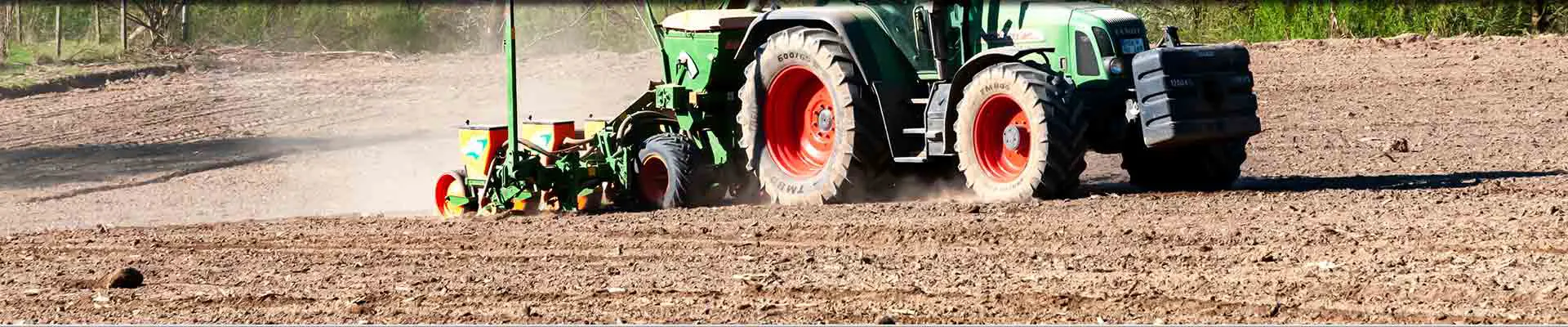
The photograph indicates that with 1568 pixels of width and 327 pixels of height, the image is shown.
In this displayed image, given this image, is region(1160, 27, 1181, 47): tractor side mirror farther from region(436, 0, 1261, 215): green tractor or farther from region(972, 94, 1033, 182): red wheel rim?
region(972, 94, 1033, 182): red wheel rim

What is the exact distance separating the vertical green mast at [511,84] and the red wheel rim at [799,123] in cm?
149

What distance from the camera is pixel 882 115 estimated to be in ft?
37.2

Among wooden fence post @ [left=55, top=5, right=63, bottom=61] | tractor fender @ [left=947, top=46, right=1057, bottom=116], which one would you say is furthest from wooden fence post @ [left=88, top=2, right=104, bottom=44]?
tractor fender @ [left=947, top=46, right=1057, bottom=116]

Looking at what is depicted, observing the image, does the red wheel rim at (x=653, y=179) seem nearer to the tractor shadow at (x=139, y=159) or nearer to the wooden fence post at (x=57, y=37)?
the tractor shadow at (x=139, y=159)

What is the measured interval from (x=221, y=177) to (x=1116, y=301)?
10.1 meters

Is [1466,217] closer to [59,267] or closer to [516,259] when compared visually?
[516,259]

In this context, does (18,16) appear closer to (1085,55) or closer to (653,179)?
(653,179)

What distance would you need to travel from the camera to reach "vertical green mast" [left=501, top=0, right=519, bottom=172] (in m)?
11.2

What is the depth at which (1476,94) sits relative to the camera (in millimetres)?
16031

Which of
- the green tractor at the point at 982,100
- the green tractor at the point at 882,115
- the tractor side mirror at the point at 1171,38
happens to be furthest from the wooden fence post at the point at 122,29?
the tractor side mirror at the point at 1171,38

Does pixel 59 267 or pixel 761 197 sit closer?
pixel 59 267

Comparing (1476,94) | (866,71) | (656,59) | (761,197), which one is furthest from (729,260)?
(656,59)

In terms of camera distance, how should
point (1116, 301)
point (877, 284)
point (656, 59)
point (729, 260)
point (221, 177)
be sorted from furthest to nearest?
point (656, 59), point (221, 177), point (729, 260), point (877, 284), point (1116, 301)

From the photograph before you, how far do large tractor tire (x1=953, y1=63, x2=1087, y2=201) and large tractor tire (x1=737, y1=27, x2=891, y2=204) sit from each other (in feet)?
2.33
